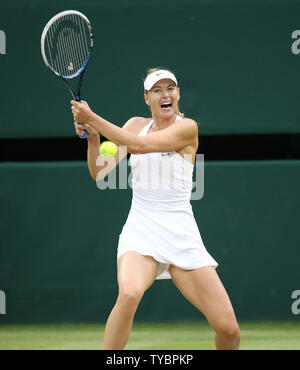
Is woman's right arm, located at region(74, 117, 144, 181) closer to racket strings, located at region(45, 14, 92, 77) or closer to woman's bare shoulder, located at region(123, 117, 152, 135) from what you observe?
woman's bare shoulder, located at region(123, 117, 152, 135)

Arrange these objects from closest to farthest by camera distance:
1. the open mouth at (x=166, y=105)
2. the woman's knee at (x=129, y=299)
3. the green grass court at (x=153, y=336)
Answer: the woman's knee at (x=129, y=299), the open mouth at (x=166, y=105), the green grass court at (x=153, y=336)

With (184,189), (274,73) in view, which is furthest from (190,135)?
(274,73)

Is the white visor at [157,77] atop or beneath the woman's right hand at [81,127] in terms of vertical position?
atop

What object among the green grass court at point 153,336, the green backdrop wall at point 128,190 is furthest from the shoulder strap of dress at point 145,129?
the green backdrop wall at point 128,190

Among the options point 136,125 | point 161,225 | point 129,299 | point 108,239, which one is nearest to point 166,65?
point 108,239

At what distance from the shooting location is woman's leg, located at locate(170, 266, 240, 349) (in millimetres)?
3822

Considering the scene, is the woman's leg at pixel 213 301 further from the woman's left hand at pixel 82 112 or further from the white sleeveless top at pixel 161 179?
the woman's left hand at pixel 82 112

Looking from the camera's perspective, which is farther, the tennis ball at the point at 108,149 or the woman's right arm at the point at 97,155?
the tennis ball at the point at 108,149

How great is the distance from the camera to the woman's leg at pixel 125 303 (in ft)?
11.9

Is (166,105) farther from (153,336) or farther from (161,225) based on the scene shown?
(153,336)

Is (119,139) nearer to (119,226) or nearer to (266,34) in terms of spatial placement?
(119,226)

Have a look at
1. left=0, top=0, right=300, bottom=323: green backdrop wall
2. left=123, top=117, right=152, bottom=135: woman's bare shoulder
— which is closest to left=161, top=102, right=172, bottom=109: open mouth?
left=123, top=117, right=152, bottom=135: woman's bare shoulder

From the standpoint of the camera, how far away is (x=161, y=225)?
3.99 m

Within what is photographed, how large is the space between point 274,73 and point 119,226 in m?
1.81
